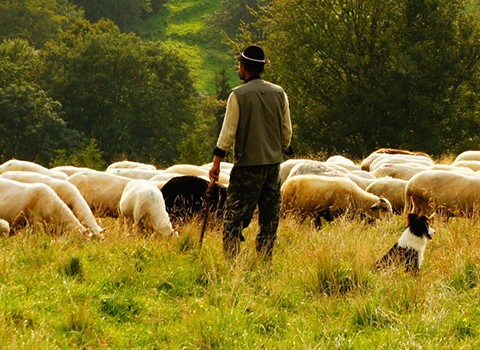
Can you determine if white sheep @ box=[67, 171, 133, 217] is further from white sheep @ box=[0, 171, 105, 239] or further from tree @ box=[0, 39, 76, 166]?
tree @ box=[0, 39, 76, 166]

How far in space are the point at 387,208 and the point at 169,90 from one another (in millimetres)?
50135

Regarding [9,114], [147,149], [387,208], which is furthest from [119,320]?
[147,149]

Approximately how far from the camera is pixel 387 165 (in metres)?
18.9

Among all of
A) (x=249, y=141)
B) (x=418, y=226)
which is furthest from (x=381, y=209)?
(x=249, y=141)

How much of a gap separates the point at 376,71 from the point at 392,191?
29020 mm

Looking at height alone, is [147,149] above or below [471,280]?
below

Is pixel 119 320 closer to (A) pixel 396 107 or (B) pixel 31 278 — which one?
(B) pixel 31 278

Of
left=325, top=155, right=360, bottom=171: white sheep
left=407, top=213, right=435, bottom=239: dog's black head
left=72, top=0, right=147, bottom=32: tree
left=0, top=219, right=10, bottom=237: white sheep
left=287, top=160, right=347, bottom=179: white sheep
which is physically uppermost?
left=72, top=0, right=147, bottom=32: tree

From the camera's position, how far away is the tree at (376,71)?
43.4 metres

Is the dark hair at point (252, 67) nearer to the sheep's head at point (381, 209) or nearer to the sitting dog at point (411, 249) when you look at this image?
the sitting dog at point (411, 249)

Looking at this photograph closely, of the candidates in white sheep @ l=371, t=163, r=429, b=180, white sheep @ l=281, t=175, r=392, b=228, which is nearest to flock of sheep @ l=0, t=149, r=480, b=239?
white sheep @ l=281, t=175, r=392, b=228

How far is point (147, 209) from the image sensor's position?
1240 cm

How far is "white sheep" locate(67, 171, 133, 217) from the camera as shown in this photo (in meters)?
15.5

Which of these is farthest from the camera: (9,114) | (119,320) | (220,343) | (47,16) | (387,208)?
(47,16)
